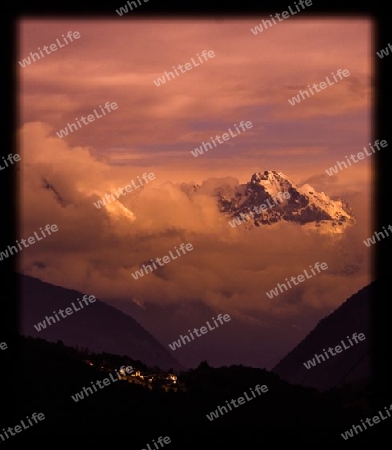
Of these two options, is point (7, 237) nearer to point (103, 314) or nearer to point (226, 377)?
point (226, 377)

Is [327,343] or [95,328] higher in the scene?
[95,328]

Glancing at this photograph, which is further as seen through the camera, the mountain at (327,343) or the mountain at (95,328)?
the mountain at (95,328)

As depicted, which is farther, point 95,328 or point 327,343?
point 95,328

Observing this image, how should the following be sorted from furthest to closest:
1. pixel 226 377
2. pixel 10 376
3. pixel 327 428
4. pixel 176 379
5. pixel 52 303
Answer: pixel 52 303 < pixel 226 377 < pixel 176 379 < pixel 327 428 < pixel 10 376

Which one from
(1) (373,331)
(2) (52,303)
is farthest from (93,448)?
(2) (52,303)

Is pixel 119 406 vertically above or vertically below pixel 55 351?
below

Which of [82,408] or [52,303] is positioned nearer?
[82,408]

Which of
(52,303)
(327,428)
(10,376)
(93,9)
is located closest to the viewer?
(93,9)

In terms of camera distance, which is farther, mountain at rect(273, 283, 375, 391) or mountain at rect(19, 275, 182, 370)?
mountain at rect(19, 275, 182, 370)
